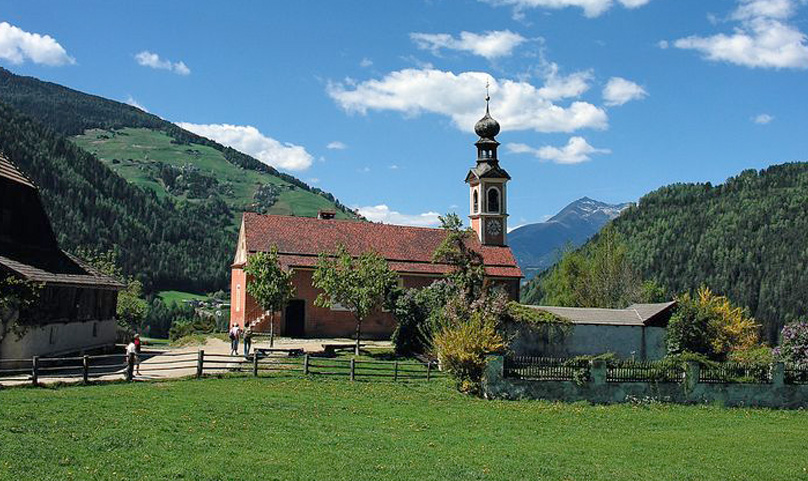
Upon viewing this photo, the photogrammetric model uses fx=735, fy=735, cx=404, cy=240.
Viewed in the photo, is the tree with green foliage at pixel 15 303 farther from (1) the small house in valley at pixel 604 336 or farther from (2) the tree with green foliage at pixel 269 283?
(1) the small house in valley at pixel 604 336

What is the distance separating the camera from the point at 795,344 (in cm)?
3134

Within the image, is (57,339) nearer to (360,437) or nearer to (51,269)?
(51,269)

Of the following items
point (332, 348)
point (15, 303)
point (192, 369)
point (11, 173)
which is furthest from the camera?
point (332, 348)

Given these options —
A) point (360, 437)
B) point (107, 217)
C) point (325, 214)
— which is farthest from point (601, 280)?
point (107, 217)

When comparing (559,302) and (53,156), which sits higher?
(53,156)

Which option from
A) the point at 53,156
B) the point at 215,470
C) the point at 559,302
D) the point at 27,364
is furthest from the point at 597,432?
the point at 53,156

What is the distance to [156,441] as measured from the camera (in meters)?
17.1

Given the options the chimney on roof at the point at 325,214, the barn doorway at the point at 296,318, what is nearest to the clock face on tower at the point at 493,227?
the chimney on roof at the point at 325,214

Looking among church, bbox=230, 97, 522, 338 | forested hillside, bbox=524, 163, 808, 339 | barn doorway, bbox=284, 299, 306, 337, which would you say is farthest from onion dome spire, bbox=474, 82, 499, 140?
forested hillside, bbox=524, 163, 808, 339

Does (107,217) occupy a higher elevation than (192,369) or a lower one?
higher

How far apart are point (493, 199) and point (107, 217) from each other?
90.7 metres

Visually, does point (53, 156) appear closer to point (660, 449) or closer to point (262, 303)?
point (262, 303)

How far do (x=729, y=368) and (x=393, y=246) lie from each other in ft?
91.0

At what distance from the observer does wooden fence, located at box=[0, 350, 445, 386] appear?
2611 centimetres
